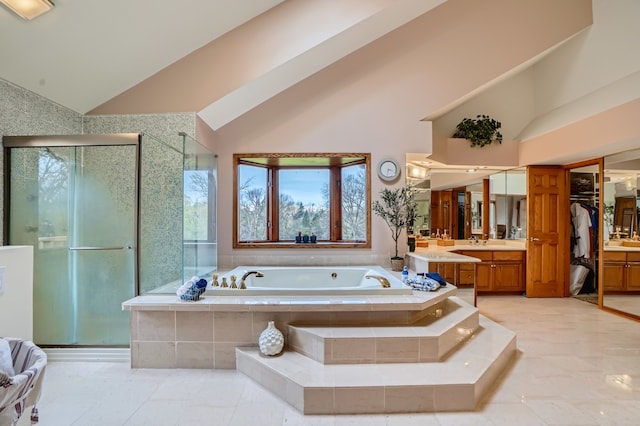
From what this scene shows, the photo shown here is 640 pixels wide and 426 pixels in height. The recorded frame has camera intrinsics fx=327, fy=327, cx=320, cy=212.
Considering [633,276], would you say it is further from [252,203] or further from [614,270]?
[252,203]

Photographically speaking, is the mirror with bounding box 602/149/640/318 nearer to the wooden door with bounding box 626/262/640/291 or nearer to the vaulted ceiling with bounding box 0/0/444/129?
the wooden door with bounding box 626/262/640/291

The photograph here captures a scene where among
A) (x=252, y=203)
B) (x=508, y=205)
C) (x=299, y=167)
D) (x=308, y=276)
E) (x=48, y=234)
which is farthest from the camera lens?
(x=508, y=205)

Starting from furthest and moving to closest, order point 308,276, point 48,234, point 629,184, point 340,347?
point 629,184
point 308,276
point 48,234
point 340,347

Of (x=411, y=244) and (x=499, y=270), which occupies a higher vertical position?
(x=411, y=244)

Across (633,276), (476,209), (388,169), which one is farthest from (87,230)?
(633,276)

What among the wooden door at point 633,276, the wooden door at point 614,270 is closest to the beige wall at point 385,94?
the wooden door at point 614,270

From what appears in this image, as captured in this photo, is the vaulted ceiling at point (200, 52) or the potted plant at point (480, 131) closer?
the vaulted ceiling at point (200, 52)

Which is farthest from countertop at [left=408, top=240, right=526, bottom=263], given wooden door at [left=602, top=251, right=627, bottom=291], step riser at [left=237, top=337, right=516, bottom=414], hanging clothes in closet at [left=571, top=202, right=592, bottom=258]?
step riser at [left=237, top=337, right=516, bottom=414]

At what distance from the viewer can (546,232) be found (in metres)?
4.81

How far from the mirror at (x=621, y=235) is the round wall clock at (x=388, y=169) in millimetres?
2685

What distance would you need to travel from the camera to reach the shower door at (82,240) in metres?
2.95

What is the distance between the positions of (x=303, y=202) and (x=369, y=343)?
2.48 m

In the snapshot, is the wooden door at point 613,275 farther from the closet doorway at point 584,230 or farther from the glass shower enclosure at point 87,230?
the glass shower enclosure at point 87,230

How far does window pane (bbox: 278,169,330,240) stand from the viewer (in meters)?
4.47
